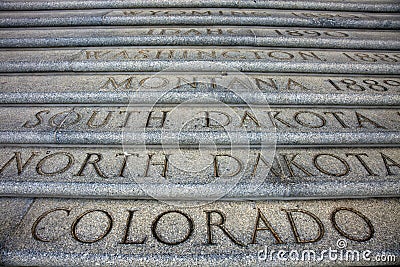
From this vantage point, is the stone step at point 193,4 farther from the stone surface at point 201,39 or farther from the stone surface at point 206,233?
the stone surface at point 206,233

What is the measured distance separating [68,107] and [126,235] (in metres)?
1.73

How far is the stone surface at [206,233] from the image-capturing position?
6.91 ft

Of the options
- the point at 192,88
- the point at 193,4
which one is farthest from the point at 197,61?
the point at 193,4

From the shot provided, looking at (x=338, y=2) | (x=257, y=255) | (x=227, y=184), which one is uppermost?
(x=338, y=2)

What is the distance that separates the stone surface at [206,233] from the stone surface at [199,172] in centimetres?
9

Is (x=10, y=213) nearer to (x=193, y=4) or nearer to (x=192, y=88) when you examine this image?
(x=192, y=88)

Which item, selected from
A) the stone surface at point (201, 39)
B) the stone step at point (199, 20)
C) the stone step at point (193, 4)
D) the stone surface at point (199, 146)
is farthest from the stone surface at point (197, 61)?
the stone step at point (193, 4)

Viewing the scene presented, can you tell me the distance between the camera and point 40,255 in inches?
82.4

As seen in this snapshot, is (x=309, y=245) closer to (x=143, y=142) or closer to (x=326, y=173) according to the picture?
(x=326, y=173)

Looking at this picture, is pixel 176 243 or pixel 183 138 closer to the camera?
pixel 176 243

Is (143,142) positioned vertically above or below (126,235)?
above

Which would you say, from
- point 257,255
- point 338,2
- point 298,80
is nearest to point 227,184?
point 257,255

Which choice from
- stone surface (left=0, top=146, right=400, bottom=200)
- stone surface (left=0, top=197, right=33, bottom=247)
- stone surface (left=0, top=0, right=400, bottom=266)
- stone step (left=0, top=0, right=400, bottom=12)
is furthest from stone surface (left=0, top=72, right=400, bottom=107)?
stone step (left=0, top=0, right=400, bottom=12)

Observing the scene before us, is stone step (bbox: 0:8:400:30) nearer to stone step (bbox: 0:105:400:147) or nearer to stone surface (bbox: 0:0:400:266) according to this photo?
stone surface (bbox: 0:0:400:266)
